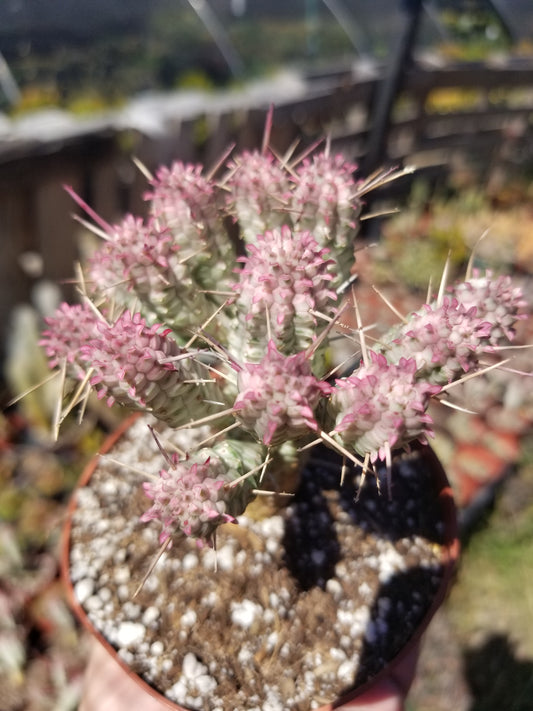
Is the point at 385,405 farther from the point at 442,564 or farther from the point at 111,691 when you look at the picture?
the point at 111,691

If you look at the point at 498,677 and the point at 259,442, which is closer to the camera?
the point at 259,442

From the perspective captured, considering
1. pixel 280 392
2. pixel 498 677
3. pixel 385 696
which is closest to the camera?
pixel 280 392

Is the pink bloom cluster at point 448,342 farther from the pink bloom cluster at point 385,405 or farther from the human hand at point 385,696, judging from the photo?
the human hand at point 385,696

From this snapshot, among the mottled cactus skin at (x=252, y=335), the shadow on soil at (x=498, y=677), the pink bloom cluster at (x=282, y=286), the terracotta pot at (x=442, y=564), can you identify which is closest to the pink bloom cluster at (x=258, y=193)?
the mottled cactus skin at (x=252, y=335)

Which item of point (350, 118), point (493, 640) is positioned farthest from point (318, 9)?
point (493, 640)

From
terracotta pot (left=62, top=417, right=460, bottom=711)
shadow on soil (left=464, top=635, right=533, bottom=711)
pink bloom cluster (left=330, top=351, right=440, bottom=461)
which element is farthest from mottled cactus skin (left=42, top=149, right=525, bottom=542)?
shadow on soil (left=464, top=635, right=533, bottom=711)

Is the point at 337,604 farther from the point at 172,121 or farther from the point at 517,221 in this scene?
the point at 517,221

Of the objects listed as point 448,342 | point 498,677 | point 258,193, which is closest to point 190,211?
point 258,193
